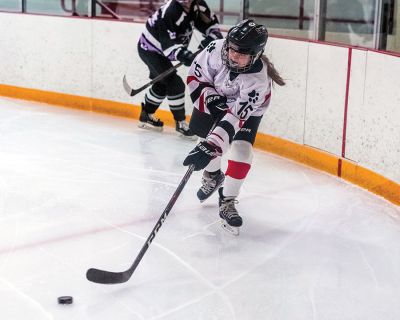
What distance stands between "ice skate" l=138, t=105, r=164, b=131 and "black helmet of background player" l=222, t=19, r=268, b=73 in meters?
2.18

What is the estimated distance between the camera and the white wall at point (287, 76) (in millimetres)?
3434

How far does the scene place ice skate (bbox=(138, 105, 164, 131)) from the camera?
480 centimetres

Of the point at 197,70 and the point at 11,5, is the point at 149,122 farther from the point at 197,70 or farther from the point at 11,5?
the point at 11,5

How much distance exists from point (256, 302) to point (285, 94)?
211 cm

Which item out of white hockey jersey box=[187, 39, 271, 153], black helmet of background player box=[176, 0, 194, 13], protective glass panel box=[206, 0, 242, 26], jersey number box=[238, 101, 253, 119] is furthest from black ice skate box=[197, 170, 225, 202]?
protective glass panel box=[206, 0, 242, 26]

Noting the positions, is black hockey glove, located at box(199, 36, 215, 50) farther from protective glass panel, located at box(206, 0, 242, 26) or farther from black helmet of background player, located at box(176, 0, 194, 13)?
protective glass panel, located at box(206, 0, 242, 26)

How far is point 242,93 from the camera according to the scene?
2762mm

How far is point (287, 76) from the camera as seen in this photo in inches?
162

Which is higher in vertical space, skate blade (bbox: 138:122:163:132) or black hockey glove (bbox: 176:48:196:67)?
black hockey glove (bbox: 176:48:196:67)

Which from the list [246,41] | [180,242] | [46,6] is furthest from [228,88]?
[46,6]

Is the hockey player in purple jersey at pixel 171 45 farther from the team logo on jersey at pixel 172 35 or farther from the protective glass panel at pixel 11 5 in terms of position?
the protective glass panel at pixel 11 5

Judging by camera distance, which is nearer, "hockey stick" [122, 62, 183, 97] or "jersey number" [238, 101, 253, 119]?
"jersey number" [238, 101, 253, 119]

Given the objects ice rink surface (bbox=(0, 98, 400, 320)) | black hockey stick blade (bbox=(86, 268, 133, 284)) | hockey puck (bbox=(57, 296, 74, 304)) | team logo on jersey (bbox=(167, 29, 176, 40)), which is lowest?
ice rink surface (bbox=(0, 98, 400, 320))

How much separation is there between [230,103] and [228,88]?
0.07 metres
